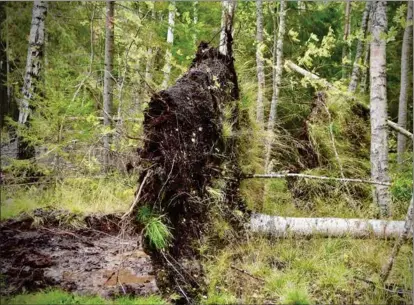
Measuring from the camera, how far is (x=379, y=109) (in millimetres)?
5512

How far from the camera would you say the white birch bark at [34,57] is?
7262 mm

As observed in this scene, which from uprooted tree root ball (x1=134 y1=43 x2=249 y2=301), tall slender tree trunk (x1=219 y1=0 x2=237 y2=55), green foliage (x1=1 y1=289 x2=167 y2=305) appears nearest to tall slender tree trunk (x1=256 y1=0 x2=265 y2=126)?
tall slender tree trunk (x1=219 y1=0 x2=237 y2=55)

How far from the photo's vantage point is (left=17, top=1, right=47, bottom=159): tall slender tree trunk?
723cm

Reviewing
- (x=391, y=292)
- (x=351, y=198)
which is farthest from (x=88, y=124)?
(x=391, y=292)

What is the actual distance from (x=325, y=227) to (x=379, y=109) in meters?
1.92

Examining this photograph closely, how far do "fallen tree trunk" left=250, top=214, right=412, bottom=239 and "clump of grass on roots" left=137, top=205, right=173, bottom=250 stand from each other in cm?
164

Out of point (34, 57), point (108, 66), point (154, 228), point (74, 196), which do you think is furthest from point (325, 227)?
point (34, 57)

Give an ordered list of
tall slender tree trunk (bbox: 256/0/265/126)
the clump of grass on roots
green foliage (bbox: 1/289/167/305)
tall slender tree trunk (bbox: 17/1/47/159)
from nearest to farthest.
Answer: green foliage (bbox: 1/289/167/305) → the clump of grass on roots → tall slender tree trunk (bbox: 256/0/265/126) → tall slender tree trunk (bbox: 17/1/47/159)

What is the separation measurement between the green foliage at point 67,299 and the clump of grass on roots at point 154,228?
19.9 inches

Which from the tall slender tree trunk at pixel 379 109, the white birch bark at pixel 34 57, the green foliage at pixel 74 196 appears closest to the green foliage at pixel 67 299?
the green foliage at pixel 74 196

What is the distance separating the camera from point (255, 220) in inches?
204

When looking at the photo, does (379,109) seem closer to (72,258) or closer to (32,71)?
(72,258)

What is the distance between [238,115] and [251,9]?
21.3ft

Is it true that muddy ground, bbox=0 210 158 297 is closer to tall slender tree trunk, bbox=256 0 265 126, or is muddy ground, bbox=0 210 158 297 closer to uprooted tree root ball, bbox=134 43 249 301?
uprooted tree root ball, bbox=134 43 249 301
